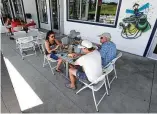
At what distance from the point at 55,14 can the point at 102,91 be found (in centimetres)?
552

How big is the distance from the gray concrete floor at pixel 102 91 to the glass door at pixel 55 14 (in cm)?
373

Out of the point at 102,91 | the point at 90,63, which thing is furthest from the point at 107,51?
the point at 102,91

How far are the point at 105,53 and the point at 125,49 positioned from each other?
2466 millimetres

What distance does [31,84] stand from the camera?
107 inches

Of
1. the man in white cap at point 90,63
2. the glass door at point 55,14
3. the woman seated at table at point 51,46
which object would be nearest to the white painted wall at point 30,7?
the glass door at point 55,14

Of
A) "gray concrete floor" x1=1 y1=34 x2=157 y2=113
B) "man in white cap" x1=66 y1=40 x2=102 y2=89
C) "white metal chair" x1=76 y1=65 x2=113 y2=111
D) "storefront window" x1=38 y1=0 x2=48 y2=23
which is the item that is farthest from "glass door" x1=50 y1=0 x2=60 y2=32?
"white metal chair" x1=76 y1=65 x2=113 y2=111

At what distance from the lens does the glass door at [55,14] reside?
250 inches

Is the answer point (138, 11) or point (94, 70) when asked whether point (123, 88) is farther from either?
point (138, 11)

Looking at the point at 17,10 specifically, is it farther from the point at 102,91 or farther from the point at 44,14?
the point at 102,91

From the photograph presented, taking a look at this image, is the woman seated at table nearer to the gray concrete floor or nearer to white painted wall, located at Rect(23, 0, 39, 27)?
the gray concrete floor

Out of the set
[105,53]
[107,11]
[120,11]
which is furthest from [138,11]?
A: [105,53]

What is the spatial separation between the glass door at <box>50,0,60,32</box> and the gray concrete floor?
373cm

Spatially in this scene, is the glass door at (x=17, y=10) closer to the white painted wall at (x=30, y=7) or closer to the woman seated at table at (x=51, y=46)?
the white painted wall at (x=30, y=7)

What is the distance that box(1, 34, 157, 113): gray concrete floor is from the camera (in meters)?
2.13
